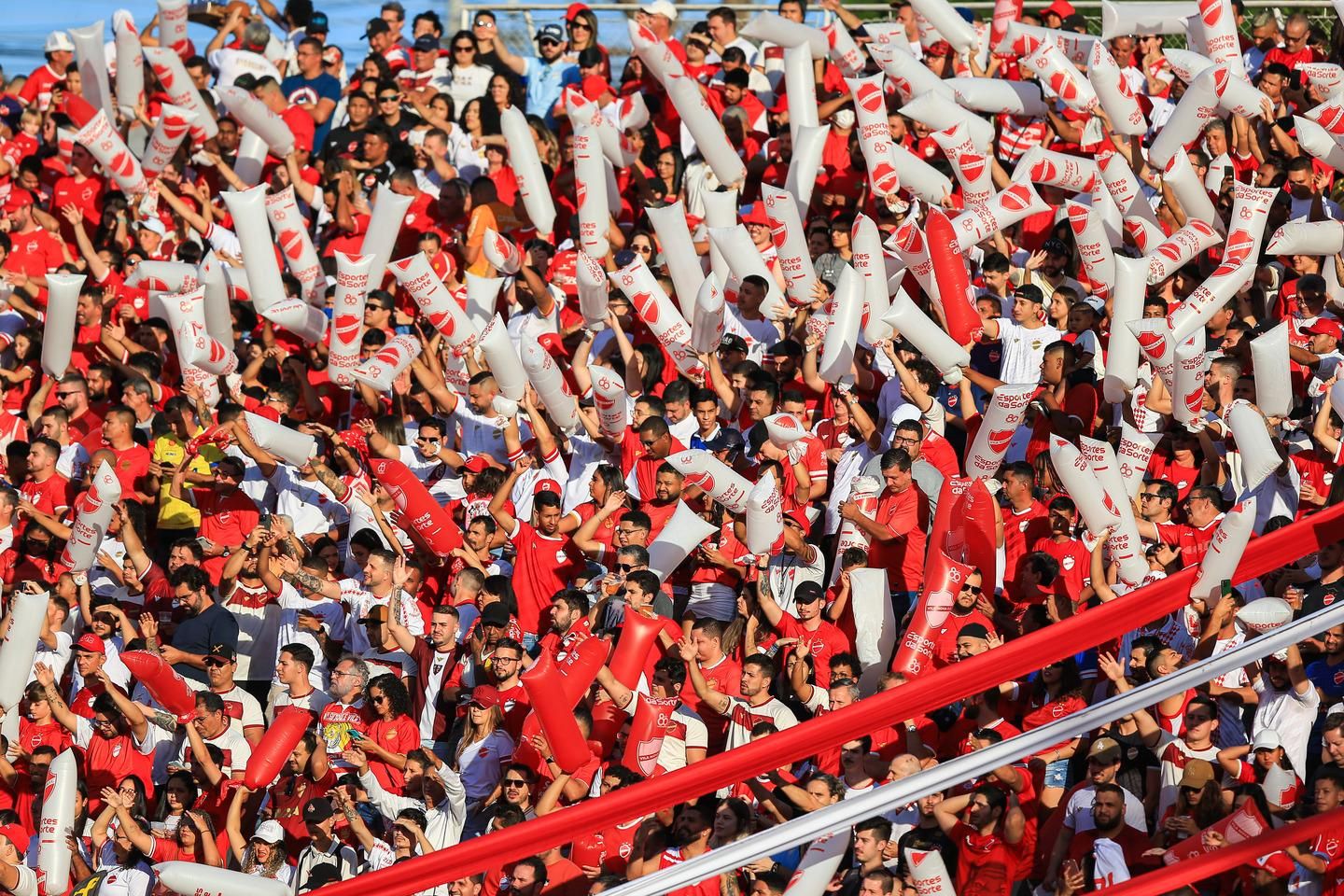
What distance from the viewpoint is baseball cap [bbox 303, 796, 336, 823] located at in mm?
Answer: 7973

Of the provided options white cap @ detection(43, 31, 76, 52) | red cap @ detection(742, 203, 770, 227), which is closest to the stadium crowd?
red cap @ detection(742, 203, 770, 227)

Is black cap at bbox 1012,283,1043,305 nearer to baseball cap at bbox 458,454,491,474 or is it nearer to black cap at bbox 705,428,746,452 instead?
black cap at bbox 705,428,746,452

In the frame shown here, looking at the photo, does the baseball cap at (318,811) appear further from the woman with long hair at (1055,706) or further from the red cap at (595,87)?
the red cap at (595,87)

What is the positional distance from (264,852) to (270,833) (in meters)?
0.08

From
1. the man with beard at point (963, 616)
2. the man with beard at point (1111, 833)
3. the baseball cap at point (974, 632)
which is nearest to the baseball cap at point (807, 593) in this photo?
the man with beard at point (963, 616)

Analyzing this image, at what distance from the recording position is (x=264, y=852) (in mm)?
7891

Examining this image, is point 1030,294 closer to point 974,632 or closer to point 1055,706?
point 974,632

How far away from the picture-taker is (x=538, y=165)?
11.0 metres

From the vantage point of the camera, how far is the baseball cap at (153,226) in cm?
1198

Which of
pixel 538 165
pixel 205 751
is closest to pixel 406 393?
pixel 538 165

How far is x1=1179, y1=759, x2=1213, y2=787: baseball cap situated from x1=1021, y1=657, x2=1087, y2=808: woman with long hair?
42 centimetres

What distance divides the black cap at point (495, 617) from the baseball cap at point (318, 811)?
38.0 inches

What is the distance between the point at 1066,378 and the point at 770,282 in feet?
5.09

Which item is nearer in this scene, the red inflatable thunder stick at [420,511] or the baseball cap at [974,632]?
the baseball cap at [974,632]
